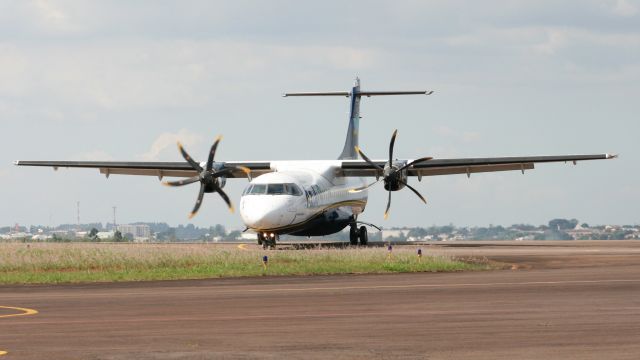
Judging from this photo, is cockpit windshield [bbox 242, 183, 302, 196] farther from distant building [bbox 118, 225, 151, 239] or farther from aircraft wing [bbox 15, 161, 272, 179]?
distant building [bbox 118, 225, 151, 239]

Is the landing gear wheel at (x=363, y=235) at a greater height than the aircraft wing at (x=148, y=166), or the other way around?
the aircraft wing at (x=148, y=166)

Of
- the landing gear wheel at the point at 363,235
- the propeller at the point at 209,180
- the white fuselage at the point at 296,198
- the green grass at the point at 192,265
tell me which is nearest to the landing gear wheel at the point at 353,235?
the landing gear wheel at the point at 363,235

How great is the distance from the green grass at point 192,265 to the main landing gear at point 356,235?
1589cm

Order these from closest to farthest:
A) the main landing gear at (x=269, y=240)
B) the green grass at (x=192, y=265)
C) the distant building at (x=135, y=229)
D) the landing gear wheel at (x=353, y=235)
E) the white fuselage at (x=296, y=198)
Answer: the green grass at (x=192, y=265), the white fuselage at (x=296, y=198), the main landing gear at (x=269, y=240), the landing gear wheel at (x=353, y=235), the distant building at (x=135, y=229)

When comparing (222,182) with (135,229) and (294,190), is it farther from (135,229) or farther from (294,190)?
(135,229)

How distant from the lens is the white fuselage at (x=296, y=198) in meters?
44.6

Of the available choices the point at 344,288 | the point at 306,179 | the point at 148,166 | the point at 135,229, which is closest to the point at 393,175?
the point at 306,179

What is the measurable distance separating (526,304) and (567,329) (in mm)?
4179

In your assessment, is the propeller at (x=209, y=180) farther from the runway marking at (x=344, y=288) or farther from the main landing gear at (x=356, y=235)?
the runway marking at (x=344, y=288)

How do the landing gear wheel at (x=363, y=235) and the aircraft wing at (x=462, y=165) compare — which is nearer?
the aircraft wing at (x=462, y=165)

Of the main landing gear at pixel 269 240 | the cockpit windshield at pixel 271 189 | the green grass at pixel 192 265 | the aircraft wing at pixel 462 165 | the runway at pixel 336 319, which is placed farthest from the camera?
the aircraft wing at pixel 462 165

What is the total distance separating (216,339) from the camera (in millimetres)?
15148

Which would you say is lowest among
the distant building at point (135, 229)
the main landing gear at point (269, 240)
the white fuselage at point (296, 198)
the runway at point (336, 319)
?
the runway at point (336, 319)

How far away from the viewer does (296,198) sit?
4572 cm
